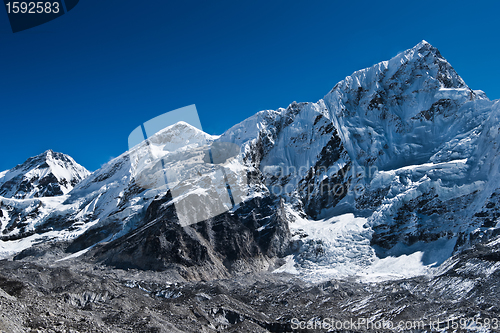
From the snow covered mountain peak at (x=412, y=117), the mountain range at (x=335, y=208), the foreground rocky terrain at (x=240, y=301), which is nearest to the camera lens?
the foreground rocky terrain at (x=240, y=301)

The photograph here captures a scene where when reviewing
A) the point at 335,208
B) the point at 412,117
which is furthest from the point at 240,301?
the point at 412,117

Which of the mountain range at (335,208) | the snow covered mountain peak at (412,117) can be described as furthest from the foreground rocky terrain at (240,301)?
the snow covered mountain peak at (412,117)

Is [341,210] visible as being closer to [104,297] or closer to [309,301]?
[309,301]

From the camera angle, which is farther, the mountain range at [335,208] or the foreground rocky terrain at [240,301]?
the mountain range at [335,208]

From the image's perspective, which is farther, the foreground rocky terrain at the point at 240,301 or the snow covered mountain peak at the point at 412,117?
the snow covered mountain peak at the point at 412,117

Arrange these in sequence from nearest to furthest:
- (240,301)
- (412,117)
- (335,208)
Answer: (240,301) → (335,208) → (412,117)

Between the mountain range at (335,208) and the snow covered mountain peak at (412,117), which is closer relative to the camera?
the mountain range at (335,208)

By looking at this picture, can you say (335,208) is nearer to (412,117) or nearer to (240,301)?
(412,117)

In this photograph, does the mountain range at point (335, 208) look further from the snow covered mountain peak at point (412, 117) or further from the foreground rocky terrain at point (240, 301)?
the foreground rocky terrain at point (240, 301)

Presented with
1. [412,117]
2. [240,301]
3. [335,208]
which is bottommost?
→ [240,301]

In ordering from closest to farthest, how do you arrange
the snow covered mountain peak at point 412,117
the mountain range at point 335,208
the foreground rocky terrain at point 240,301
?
the foreground rocky terrain at point 240,301 → the mountain range at point 335,208 → the snow covered mountain peak at point 412,117

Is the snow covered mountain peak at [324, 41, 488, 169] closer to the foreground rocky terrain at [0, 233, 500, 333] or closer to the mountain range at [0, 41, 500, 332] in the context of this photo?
the mountain range at [0, 41, 500, 332]

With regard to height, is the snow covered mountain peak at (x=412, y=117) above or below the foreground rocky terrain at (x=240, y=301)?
above

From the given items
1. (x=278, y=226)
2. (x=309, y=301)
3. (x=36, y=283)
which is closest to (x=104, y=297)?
(x=36, y=283)
